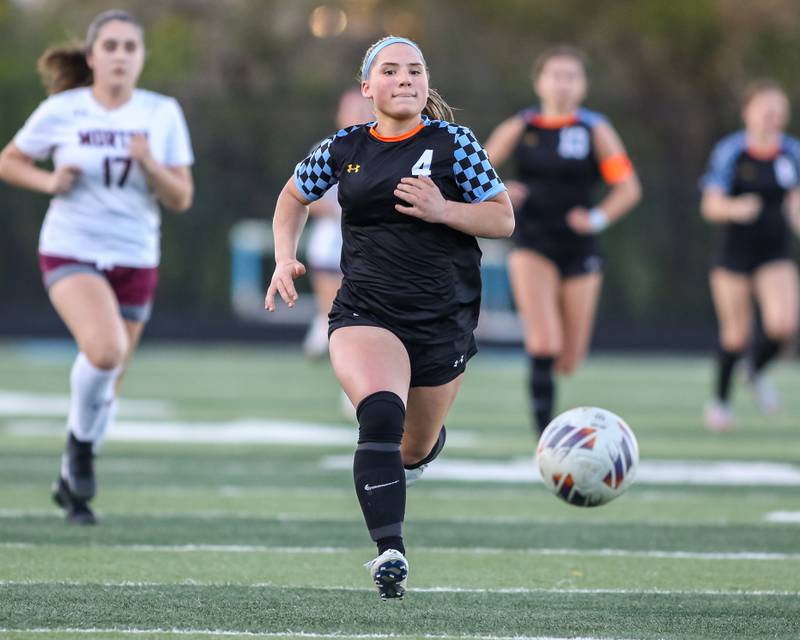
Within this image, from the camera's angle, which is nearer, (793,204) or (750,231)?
(750,231)

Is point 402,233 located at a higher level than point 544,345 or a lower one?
higher

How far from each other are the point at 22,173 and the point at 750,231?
6.11 meters

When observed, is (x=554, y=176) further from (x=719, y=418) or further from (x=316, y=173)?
(x=316, y=173)

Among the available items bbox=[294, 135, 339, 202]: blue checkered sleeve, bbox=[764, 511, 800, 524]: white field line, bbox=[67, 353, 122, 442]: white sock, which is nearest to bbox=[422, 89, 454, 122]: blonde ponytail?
bbox=[294, 135, 339, 202]: blue checkered sleeve

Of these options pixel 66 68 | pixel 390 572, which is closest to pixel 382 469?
pixel 390 572

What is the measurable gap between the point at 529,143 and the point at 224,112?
1230 centimetres

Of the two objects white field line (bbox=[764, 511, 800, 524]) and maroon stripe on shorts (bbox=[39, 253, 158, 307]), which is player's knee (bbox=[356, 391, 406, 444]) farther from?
white field line (bbox=[764, 511, 800, 524])

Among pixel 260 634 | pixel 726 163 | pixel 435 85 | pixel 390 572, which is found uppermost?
pixel 435 85

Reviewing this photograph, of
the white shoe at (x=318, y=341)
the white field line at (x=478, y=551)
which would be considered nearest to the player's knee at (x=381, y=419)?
the white field line at (x=478, y=551)

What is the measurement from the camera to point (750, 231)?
471 inches

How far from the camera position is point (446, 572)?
19.7ft

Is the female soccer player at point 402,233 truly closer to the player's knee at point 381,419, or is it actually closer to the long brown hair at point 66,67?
the player's knee at point 381,419

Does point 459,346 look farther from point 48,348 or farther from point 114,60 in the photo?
point 48,348

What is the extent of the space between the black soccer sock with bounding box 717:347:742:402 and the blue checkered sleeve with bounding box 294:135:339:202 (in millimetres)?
6683
